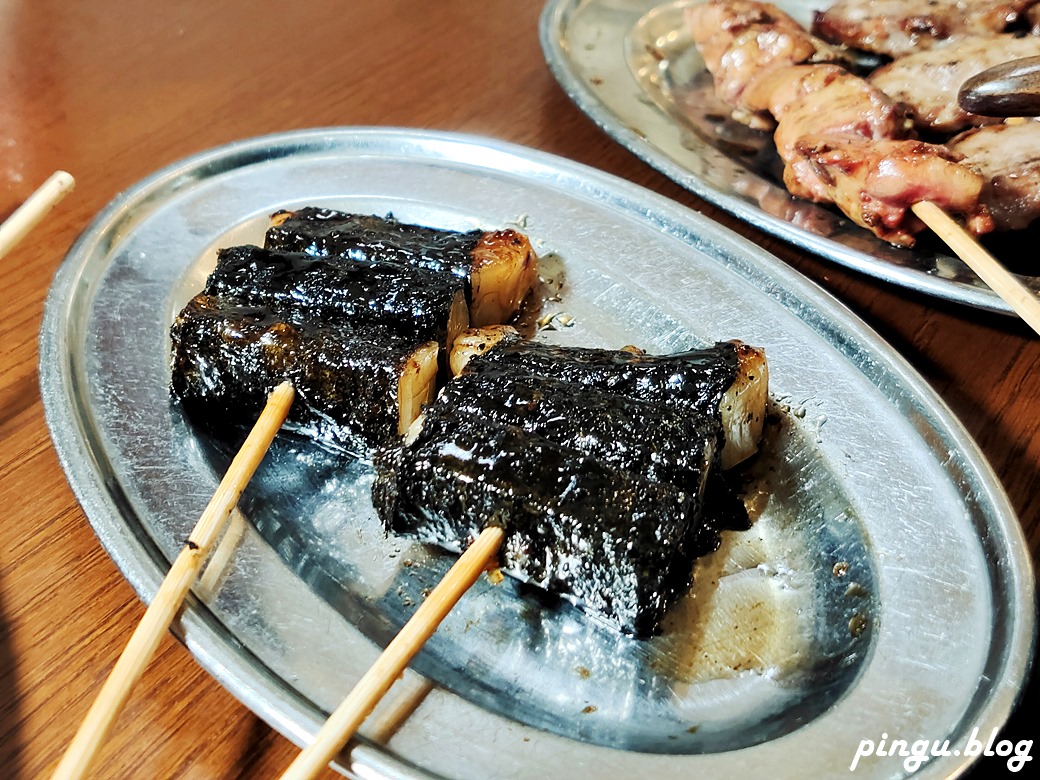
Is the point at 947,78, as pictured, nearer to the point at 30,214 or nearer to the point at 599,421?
the point at 599,421

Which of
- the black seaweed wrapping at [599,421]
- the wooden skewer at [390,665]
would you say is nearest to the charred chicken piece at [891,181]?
the black seaweed wrapping at [599,421]

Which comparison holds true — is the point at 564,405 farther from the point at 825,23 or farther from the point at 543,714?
the point at 825,23

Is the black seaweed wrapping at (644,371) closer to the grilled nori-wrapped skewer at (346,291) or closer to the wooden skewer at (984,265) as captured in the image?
the grilled nori-wrapped skewer at (346,291)

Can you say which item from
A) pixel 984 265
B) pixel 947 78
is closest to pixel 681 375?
pixel 984 265

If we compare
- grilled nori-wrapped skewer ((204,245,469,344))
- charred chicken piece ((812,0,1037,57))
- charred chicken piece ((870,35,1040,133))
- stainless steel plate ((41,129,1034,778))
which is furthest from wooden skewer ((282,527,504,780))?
charred chicken piece ((812,0,1037,57))

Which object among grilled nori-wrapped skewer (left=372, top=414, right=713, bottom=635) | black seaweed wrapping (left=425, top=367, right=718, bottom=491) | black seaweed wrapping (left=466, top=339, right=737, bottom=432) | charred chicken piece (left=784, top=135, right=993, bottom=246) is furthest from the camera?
charred chicken piece (left=784, top=135, right=993, bottom=246)

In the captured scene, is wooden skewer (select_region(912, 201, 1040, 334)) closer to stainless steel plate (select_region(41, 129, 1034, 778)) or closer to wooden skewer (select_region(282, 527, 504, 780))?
stainless steel plate (select_region(41, 129, 1034, 778))
